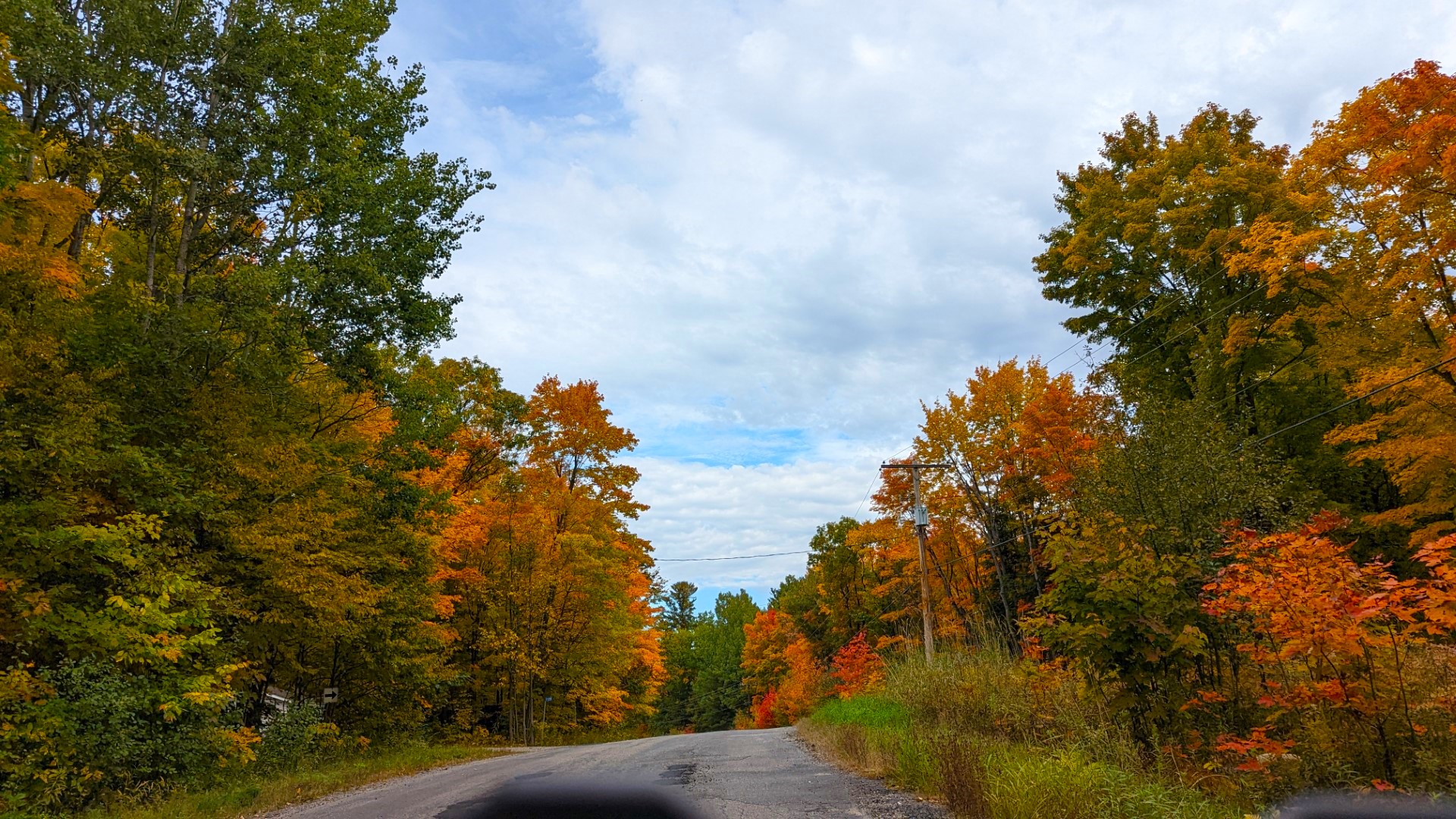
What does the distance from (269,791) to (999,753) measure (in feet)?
Answer: 31.8

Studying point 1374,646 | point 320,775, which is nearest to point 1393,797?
point 1374,646

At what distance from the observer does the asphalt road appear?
24.7 feet

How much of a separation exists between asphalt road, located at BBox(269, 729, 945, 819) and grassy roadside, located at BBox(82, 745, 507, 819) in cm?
47

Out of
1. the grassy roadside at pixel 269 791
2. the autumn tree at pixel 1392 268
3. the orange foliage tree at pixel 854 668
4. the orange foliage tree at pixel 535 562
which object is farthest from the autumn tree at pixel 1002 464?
the grassy roadside at pixel 269 791

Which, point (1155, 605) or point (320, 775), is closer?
point (1155, 605)

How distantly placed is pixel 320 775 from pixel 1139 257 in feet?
82.9

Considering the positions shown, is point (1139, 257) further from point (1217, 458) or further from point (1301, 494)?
point (1217, 458)

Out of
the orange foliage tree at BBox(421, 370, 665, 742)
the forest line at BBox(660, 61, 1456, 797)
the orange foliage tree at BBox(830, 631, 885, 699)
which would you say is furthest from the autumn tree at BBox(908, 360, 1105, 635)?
the orange foliage tree at BBox(421, 370, 665, 742)

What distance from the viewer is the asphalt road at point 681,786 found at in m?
7.52

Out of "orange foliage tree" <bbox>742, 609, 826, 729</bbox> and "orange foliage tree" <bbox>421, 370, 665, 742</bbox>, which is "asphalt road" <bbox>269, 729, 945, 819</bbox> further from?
"orange foliage tree" <bbox>742, 609, 826, 729</bbox>

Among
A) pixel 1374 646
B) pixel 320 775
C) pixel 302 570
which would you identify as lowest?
pixel 320 775

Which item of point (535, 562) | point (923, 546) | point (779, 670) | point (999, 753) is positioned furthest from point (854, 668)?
point (779, 670)

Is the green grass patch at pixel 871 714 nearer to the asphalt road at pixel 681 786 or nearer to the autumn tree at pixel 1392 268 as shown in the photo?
the asphalt road at pixel 681 786

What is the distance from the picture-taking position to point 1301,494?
16594 mm
